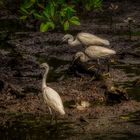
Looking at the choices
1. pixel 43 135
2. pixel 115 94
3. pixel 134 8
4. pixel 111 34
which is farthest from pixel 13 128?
pixel 134 8

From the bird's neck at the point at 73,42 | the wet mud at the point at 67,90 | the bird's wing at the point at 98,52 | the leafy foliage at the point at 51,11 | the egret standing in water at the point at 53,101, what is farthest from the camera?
the bird's neck at the point at 73,42

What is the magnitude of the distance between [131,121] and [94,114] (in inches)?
33.2

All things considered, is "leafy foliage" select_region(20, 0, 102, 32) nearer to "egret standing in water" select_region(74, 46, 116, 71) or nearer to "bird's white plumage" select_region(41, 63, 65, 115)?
"bird's white plumage" select_region(41, 63, 65, 115)

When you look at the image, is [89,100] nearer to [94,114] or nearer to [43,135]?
[94,114]

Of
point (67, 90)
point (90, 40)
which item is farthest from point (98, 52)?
point (67, 90)

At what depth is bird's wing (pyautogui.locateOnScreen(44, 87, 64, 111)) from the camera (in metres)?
11.5

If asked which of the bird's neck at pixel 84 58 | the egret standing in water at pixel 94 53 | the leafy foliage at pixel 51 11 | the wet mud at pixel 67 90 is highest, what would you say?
the leafy foliage at pixel 51 11

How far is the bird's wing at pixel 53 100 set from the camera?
11523 millimetres

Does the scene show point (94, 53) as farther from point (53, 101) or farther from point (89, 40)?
point (53, 101)

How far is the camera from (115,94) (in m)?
12.7

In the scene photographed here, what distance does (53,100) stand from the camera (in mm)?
11656

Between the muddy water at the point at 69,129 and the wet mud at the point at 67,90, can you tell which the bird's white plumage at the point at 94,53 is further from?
Answer: the muddy water at the point at 69,129

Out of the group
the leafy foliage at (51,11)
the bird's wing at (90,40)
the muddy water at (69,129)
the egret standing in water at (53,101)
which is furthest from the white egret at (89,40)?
the leafy foliage at (51,11)

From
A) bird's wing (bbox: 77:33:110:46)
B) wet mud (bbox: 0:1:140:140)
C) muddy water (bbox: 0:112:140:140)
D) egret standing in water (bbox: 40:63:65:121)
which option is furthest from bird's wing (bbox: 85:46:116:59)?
muddy water (bbox: 0:112:140:140)
